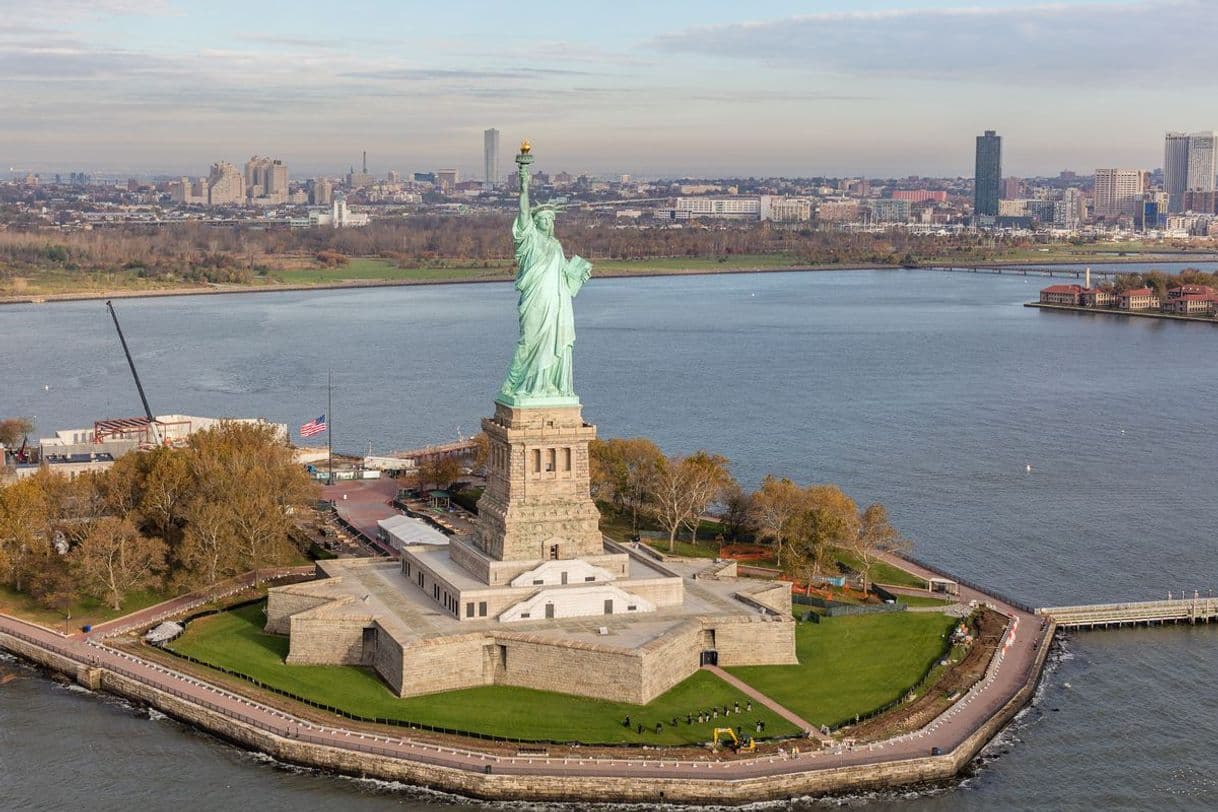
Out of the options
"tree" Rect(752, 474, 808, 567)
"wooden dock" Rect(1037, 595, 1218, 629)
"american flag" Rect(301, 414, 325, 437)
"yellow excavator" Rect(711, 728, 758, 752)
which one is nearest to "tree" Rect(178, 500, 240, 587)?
"american flag" Rect(301, 414, 325, 437)

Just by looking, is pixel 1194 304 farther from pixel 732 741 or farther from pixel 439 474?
pixel 732 741

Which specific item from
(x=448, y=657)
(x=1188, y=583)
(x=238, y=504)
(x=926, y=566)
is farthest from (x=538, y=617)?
(x=1188, y=583)

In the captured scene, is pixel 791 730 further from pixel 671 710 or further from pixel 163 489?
pixel 163 489

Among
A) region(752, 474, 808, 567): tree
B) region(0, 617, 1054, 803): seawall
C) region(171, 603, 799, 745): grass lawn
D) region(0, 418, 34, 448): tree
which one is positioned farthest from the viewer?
region(0, 418, 34, 448): tree

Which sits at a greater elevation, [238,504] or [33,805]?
[238,504]

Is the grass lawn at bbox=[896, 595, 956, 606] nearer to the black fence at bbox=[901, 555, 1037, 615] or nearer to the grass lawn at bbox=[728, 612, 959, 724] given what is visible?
the grass lawn at bbox=[728, 612, 959, 724]

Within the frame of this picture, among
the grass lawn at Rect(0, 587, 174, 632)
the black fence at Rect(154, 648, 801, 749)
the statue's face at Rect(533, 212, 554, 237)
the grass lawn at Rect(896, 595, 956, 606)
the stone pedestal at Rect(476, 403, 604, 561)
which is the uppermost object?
the statue's face at Rect(533, 212, 554, 237)
